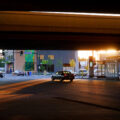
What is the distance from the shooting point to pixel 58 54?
9462 cm

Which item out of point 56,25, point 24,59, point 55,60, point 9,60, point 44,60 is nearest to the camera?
point 56,25

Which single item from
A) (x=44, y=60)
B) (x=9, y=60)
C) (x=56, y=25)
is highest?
(x=9, y=60)

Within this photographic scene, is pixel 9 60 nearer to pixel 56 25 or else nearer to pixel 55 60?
pixel 55 60

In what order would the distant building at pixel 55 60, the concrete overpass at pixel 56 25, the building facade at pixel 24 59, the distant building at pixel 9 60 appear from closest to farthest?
the concrete overpass at pixel 56 25 → the building facade at pixel 24 59 → the distant building at pixel 55 60 → the distant building at pixel 9 60

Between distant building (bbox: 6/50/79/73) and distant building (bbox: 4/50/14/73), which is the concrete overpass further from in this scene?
distant building (bbox: 4/50/14/73)

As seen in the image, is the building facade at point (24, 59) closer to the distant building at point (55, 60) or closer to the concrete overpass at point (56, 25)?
the distant building at point (55, 60)

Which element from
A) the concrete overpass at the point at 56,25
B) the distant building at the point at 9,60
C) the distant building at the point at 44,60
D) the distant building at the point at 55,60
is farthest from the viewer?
the distant building at the point at 9,60

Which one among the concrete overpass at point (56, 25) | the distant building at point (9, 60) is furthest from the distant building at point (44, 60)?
the concrete overpass at point (56, 25)

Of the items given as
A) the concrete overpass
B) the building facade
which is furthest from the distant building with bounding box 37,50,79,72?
the concrete overpass

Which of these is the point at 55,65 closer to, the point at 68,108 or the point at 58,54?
the point at 58,54

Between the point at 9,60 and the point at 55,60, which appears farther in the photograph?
the point at 9,60

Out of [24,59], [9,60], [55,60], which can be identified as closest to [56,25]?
[24,59]
